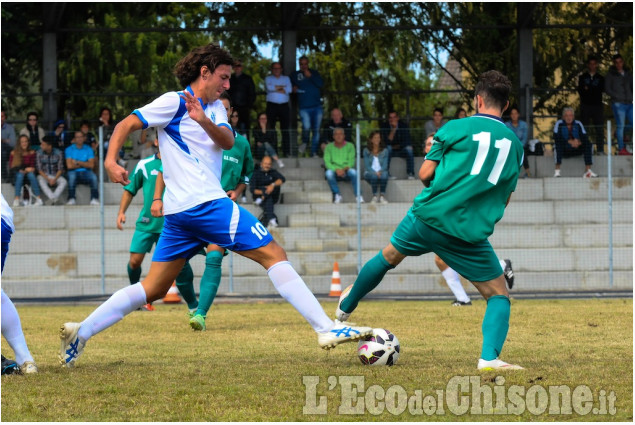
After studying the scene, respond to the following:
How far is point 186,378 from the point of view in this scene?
22.7 ft

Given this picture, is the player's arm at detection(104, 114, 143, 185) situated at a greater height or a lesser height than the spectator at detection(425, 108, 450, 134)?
lesser

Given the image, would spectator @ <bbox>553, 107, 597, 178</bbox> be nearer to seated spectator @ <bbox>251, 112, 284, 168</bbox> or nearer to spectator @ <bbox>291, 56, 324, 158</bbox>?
spectator @ <bbox>291, 56, 324, 158</bbox>

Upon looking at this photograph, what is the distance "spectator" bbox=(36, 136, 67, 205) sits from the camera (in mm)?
19562

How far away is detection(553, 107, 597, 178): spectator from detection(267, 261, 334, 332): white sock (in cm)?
1386

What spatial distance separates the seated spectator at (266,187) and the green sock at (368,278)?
11.3 m

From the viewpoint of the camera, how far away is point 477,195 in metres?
7.06

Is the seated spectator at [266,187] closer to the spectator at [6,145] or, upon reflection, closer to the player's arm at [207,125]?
the spectator at [6,145]

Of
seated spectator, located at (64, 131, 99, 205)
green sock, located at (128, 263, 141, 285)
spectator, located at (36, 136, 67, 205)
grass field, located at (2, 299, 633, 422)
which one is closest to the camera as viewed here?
grass field, located at (2, 299, 633, 422)

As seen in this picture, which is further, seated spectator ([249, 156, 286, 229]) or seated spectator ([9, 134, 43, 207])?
seated spectator ([9, 134, 43, 207])

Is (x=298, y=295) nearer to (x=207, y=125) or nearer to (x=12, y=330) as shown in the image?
(x=207, y=125)

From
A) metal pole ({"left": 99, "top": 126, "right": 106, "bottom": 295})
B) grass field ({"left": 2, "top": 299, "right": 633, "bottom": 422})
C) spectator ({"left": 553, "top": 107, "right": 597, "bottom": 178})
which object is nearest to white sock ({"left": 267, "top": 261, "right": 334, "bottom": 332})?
grass field ({"left": 2, "top": 299, "right": 633, "bottom": 422})

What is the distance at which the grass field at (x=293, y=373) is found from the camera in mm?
5754

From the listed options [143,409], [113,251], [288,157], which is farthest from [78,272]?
[143,409]

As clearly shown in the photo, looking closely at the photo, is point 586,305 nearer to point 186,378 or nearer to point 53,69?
point 186,378
